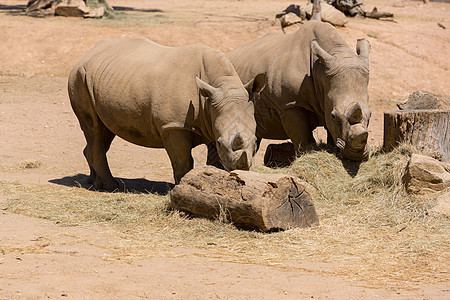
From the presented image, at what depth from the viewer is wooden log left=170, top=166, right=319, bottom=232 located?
21.4 ft

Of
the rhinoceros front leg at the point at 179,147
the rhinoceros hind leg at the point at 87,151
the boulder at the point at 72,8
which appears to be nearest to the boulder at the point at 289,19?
the boulder at the point at 72,8

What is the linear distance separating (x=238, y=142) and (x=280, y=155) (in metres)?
2.75

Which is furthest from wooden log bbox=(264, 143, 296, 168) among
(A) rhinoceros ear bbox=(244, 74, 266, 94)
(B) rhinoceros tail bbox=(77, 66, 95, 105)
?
(B) rhinoceros tail bbox=(77, 66, 95, 105)

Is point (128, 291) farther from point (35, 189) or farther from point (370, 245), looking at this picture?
point (35, 189)

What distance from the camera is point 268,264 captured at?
574 centimetres

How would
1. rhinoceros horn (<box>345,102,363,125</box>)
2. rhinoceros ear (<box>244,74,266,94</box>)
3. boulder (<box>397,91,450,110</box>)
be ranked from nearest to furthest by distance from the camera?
rhinoceros ear (<box>244,74,266,94</box>) < rhinoceros horn (<box>345,102,363,125</box>) < boulder (<box>397,91,450,110</box>)

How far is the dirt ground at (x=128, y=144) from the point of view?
511 cm

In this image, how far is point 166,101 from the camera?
8.26 metres

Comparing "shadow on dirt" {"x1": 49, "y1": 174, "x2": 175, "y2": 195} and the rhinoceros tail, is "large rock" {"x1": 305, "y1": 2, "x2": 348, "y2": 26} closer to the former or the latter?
"shadow on dirt" {"x1": 49, "y1": 174, "x2": 175, "y2": 195}

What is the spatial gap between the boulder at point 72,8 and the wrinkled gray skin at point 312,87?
1199 cm

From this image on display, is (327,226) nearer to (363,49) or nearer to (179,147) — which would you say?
(179,147)

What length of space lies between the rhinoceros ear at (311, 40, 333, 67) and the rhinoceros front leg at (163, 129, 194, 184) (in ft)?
6.00

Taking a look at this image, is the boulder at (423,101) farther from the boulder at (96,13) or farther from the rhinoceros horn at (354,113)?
the boulder at (96,13)

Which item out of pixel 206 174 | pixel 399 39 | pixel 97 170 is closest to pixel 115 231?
pixel 206 174
